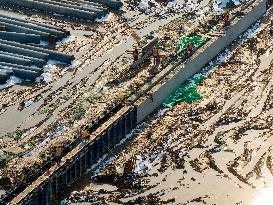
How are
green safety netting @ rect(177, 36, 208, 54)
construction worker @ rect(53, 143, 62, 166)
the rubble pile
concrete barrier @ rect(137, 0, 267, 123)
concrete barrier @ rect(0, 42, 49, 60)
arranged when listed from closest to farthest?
construction worker @ rect(53, 143, 62, 166), the rubble pile, concrete barrier @ rect(137, 0, 267, 123), concrete barrier @ rect(0, 42, 49, 60), green safety netting @ rect(177, 36, 208, 54)

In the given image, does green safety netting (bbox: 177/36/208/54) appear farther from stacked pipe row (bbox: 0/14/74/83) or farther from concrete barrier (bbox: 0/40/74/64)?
stacked pipe row (bbox: 0/14/74/83)

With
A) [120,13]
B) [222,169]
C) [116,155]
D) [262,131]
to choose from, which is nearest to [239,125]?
[262,131]

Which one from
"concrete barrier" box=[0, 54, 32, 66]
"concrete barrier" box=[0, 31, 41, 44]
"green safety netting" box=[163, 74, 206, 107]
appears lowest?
"green safety netting" box=[163, 74, 206, 107]

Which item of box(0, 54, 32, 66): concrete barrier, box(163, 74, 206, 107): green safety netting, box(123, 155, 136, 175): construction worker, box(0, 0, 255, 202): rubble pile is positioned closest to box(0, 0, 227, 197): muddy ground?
box(0, 0, 255, 202): rubble pile

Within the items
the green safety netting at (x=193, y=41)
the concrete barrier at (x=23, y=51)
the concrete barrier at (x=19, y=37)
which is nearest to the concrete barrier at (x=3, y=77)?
the concrete barrier at (x=23, y=51)

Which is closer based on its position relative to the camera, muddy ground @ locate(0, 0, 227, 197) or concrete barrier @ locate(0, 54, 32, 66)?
muddy ground @ locate(0, 0, 227, 197)

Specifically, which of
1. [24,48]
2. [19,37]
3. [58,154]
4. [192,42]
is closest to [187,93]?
[192,42]

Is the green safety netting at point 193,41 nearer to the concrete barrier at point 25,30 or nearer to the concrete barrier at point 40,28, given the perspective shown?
the concrete barrier at point 40,28
